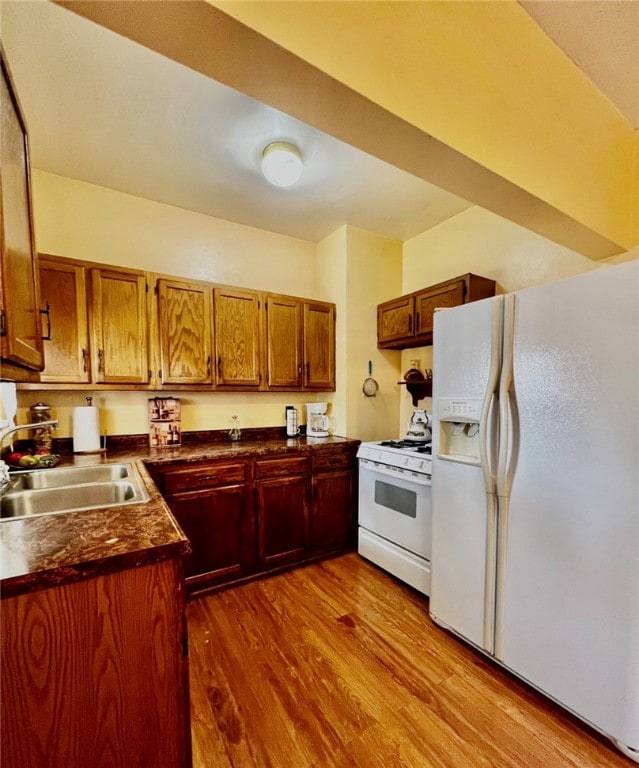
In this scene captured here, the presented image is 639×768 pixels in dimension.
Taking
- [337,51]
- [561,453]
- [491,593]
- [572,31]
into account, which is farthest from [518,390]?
[572,31]

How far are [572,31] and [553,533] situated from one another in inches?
81.2

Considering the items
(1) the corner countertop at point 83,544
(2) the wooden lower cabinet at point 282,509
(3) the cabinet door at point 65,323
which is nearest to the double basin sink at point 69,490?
(1) the corner countertop at point 83,544

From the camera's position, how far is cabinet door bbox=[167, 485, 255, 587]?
2.10m

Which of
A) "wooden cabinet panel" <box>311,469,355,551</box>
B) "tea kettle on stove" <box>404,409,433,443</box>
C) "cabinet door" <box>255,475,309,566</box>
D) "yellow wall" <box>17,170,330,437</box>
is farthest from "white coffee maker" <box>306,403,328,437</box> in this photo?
"tea kettle on stove" <box>404,409,433,443</box>

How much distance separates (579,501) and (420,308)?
178cm

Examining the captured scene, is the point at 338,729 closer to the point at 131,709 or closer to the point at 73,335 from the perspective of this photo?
the point at 131,709

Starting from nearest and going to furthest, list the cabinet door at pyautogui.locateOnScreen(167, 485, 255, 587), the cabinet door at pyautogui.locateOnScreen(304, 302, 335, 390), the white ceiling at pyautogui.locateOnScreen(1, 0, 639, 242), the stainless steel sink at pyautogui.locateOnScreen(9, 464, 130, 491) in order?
the white ceiling at pyautogui.locateOnScreen(1, 0, 639, 242) → the stainless steel sink at pyautogui.locateOnScreen(9, 464, 130, 491) → the cabinet door at pyautogui.locateOnScreen(167, 485, 255, 587) → the cabinet door at pyautogui.locateOnScreen(304, 302, 335, 390)

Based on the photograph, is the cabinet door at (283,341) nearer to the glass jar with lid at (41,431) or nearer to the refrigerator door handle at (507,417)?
the glass jar with lid at (41,431)

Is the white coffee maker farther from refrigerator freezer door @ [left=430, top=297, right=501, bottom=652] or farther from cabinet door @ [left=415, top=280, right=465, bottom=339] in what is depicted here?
refrigerator freezer door @ [left=430, top=297, right=501, bottom=652]

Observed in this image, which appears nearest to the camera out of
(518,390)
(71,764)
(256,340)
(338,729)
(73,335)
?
(71,764)

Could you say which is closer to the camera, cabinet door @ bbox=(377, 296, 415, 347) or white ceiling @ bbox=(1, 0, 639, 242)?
white ceiling @ bbox=(1, 0, 639, 242)

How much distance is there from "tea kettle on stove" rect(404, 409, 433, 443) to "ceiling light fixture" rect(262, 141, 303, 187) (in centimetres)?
195

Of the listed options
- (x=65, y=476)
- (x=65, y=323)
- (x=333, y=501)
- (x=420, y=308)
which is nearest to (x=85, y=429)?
(x=65, y=476)

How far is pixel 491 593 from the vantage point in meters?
1.58
